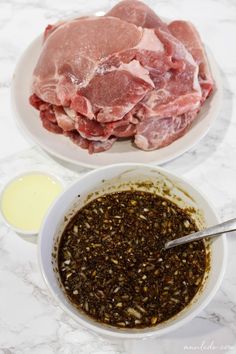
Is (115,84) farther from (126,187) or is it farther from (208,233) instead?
(208,233)

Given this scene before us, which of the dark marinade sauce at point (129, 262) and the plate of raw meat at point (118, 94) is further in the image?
the plate of raw meat at point (118, 94)

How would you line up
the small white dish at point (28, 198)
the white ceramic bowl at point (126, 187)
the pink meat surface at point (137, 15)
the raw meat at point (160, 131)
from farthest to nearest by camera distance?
the pink meat surface at point (137, 15) < the raw meat at point (160, 131) < the small white dish at point (28, 198) < the white ceramic bowl at point (126, 187)

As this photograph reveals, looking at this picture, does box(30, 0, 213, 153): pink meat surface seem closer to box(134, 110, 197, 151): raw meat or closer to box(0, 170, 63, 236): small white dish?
box(134, 110, 197, 151): raw meat

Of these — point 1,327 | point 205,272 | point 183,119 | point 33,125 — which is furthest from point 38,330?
point 183,119

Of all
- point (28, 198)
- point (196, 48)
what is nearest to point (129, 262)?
point (28, 198)

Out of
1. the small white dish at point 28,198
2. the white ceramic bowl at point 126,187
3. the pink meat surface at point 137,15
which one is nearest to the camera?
the white ceramic bowl at point 126,187

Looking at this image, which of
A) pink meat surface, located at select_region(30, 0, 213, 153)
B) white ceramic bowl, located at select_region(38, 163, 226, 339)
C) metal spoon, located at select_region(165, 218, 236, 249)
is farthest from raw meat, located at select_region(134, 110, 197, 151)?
metal spoon, located at select_region(165, 218, 236, 249)

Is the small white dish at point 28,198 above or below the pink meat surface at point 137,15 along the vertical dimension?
below

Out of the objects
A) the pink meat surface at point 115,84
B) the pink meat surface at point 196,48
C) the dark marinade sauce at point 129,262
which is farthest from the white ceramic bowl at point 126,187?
the pink meat surface at point 196,48

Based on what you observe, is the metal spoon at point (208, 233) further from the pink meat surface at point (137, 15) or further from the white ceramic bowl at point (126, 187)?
the pink meat surface at point (137, 15)
